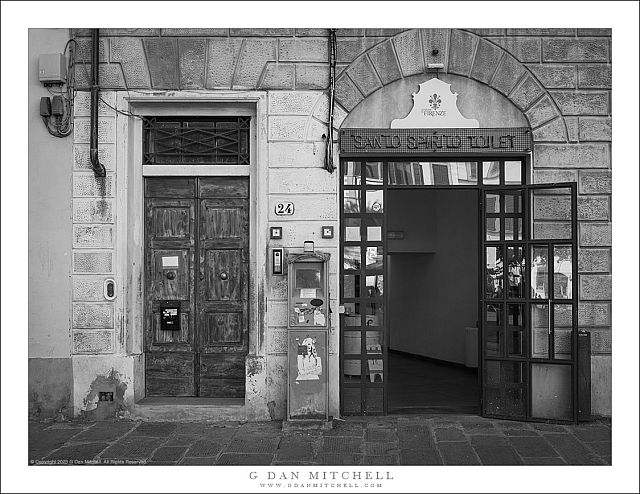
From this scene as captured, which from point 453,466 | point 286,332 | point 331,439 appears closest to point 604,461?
point 453,466

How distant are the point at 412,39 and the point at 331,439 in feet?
14.2

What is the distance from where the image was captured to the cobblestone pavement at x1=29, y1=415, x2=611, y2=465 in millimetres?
6613

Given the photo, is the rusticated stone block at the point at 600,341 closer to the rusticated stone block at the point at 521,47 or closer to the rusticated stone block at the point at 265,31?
the rusticated stone block at the point at 521,47

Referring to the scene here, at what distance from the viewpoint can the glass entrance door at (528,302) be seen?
788 cm

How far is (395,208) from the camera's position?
13531 millimetres

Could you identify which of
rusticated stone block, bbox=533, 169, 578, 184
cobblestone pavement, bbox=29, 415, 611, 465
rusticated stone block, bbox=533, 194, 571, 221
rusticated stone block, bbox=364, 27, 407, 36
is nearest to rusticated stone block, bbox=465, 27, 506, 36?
rusticated stone block, bbox=364, 27, 407, 36

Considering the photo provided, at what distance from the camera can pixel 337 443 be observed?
7.11 metres

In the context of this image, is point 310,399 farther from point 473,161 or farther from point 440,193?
point 440,193

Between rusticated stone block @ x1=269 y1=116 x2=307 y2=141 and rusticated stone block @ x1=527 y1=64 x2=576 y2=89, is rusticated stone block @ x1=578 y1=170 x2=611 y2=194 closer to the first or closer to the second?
rusticated stone block @ x1=527 y1=64 x2=576 y2=89

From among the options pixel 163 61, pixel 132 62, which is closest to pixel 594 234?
pixel 163 61

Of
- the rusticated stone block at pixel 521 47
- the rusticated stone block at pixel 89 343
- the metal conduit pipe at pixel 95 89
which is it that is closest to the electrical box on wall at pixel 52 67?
the metal conduit pipe at pixel 95 89

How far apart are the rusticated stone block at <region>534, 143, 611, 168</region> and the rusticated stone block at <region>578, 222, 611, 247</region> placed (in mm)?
641

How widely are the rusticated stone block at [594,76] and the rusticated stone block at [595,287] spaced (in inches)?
80.9

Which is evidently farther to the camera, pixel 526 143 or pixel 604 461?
pixel 526 143
